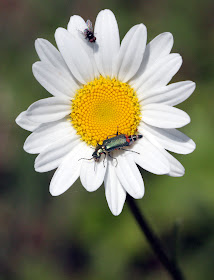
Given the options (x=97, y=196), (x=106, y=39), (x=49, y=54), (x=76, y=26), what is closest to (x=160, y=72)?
(x=106, y=39)

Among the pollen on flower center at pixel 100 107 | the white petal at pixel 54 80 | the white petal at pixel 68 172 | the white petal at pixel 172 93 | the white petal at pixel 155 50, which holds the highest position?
the white petal at pixel 54 80

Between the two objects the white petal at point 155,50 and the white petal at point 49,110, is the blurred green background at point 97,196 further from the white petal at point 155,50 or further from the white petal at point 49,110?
the white petal at point 49,110

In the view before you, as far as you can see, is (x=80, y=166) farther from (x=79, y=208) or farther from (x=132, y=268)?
(x=132, y=268)

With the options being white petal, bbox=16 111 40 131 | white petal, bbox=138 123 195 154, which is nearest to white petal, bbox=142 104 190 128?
white petal, bbox=138 123 195 154

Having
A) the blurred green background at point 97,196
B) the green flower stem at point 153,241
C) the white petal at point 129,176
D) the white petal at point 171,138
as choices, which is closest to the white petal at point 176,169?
the white petal at point 171,138

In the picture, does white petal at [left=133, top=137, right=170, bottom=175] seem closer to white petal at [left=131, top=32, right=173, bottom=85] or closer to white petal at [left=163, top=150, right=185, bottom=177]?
white petal at [left=163, top=150, right=185, bottom=177]

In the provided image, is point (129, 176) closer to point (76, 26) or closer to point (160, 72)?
point (160, 72)

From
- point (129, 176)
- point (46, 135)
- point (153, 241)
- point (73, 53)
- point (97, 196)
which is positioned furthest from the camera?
point (97, 196)

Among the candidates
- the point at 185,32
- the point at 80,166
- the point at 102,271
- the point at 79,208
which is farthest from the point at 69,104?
the point at 185,32
